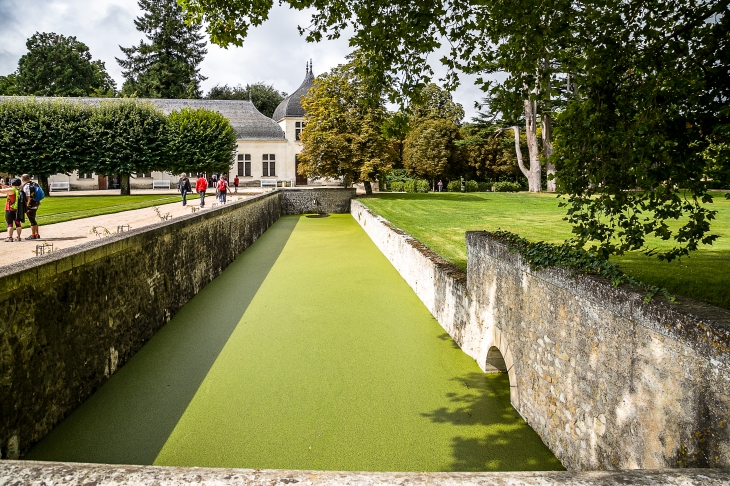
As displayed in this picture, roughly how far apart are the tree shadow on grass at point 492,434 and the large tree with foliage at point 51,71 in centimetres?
5920

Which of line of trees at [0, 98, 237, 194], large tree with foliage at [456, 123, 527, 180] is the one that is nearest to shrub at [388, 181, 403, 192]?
large tree with foliage at [456, 123, 527, 180]

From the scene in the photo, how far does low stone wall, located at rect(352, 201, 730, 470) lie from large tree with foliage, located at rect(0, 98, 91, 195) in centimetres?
3352

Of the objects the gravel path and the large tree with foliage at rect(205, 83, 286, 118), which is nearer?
the gravel path

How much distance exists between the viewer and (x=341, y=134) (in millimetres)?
33438

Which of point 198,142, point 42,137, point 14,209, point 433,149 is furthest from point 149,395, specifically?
point 433,149

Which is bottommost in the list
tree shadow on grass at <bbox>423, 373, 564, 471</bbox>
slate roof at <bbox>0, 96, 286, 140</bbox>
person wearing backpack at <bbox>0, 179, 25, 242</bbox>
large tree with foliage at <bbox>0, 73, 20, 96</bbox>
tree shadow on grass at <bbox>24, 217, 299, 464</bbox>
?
tree shadow on grass at <bbox>423, 373, 564, 471</bbox>

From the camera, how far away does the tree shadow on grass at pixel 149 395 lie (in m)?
4.85

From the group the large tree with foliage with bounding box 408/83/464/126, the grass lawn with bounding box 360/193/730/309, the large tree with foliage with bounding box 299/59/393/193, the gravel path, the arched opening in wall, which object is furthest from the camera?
the large tree with foliage with bounding box 408/83/464/126

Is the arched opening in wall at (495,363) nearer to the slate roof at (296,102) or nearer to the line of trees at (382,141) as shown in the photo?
the line of trees at (382,141)

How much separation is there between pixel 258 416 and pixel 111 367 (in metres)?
2.08

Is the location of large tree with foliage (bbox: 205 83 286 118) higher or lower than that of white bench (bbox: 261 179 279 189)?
higher

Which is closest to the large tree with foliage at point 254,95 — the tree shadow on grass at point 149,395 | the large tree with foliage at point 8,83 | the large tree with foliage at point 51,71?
the large tree with foliage at point 51,71

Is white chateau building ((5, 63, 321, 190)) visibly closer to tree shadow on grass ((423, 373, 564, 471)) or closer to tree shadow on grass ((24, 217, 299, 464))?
tree shadow on grass ((24, 217, 299, 464))

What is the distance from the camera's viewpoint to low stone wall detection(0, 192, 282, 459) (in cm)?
431
